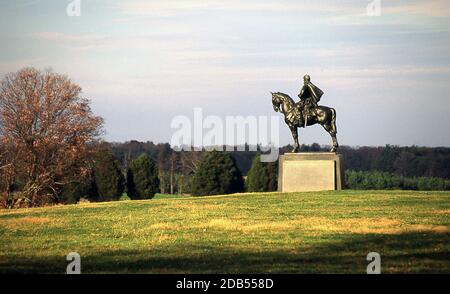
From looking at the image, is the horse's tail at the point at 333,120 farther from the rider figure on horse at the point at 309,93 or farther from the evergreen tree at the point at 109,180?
the evergreen tree at the point at 109,180

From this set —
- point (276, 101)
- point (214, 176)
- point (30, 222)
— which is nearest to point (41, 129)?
point (276, 101)

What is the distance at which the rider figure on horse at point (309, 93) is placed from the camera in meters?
39.1

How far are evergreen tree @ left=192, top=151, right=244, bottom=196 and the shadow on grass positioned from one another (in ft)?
198

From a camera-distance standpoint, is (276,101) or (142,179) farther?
(142,179)

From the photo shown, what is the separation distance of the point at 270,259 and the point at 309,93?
70.9 ft

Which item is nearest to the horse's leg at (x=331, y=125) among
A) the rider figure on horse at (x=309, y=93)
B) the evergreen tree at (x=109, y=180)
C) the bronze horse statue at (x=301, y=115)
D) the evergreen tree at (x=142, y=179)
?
the bronze horse statue at (x=301, y=115)

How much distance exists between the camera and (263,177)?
80.0 m

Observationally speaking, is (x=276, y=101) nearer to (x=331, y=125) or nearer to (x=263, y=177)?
(x=331, y=125)

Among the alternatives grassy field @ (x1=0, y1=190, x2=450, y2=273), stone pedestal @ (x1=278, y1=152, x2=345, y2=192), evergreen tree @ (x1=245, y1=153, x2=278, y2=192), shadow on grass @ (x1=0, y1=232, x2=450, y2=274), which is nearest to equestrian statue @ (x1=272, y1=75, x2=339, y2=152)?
stone pedestal @ (x1=278, y1=152, x2=345, y2=192)

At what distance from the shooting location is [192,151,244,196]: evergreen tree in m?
81.6
